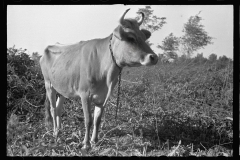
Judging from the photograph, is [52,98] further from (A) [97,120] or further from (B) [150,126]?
(B) [150,126]

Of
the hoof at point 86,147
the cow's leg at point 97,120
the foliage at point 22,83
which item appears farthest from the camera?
the foliage at point 22,83

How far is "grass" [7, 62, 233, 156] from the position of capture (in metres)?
3.42

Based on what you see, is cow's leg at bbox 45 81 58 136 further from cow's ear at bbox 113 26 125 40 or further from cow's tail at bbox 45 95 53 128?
cow's ear at bbox 113 26 125 40

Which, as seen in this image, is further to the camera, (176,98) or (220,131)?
(176,98)

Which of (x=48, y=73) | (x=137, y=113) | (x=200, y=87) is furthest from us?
(x=200, y=87)

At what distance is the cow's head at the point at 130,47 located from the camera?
323cm

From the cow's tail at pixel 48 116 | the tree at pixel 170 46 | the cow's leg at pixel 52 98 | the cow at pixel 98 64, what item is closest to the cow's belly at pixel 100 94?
the cow at pixel 98 64

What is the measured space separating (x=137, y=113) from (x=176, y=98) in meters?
1.53

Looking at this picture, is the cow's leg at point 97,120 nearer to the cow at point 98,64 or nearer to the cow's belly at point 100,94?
the cow at point 98,64

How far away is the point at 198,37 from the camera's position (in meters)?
12.0


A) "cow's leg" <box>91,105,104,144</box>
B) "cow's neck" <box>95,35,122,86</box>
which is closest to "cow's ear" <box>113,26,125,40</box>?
"cow's neck" <box>95,35,122,86</box>

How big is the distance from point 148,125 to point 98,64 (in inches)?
73.7
